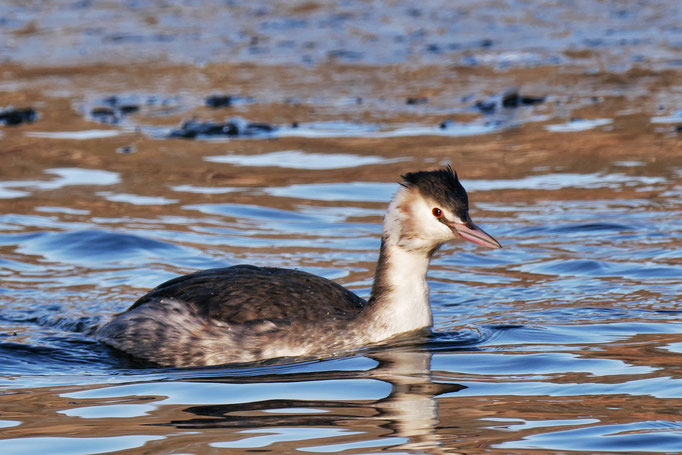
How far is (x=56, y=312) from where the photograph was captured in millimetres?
9656

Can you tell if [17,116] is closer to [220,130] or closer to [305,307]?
[220,130]

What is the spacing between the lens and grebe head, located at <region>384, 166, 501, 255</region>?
328 inches

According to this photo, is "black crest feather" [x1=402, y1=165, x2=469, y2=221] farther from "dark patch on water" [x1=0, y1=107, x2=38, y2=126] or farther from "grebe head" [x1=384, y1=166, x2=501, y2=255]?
"dark patch on water" [x1=0, y1=107, x2=38, y2=126]

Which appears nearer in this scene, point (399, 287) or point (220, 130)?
point (399, 287)

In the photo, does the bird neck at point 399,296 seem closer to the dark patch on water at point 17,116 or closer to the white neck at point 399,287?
the white neck at point 399,287

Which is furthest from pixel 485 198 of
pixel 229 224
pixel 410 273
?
pixel 410 273

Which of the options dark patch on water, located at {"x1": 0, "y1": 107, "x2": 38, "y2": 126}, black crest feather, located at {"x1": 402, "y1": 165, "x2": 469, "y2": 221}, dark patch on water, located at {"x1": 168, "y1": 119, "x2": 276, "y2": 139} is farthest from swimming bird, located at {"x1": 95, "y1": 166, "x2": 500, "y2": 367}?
dark patch on water, located at {"x1": 0, "y1": 107, "x2": 38, "y2": 126}

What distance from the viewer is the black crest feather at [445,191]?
8.31m

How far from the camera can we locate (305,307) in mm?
8586

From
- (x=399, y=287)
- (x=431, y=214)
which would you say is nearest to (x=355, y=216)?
(x=399, y=287)

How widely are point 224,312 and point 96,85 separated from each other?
11.3 metres

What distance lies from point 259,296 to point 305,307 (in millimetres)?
316

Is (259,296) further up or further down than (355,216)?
further down

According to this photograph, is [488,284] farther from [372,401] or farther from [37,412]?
[37,412]
